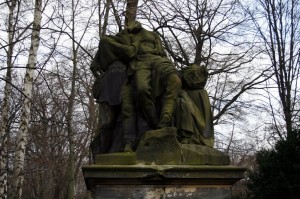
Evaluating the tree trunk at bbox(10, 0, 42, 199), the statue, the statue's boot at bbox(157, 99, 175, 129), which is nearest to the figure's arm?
→ the statue

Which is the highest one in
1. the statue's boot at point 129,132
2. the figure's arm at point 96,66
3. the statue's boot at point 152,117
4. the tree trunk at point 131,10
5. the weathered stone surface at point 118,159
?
the tree trunk at point 131,10

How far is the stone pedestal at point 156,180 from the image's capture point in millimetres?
5012

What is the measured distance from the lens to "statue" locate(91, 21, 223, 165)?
5594 millimetres

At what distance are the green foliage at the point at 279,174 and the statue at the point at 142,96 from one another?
18.1 feet

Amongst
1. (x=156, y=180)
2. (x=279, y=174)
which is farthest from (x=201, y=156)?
(x=279, y=174)

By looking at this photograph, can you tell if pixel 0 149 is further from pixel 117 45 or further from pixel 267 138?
pixel 267 138

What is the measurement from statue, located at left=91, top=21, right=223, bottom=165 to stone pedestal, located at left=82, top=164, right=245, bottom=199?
46 cm

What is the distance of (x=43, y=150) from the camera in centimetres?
2328

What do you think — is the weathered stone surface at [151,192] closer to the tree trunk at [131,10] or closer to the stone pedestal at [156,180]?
the stone pedestal at [156,180]

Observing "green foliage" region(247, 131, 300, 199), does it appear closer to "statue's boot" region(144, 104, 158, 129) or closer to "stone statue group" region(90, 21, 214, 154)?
"stone statue group" region(90, 21, 214, 154)

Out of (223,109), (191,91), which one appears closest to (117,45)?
(191,91)

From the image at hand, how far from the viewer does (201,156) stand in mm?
5301

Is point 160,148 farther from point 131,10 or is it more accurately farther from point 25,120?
point 131,10

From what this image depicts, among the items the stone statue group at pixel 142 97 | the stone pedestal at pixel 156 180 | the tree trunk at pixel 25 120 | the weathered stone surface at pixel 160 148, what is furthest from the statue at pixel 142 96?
the tree trunk at pixel 25 120
